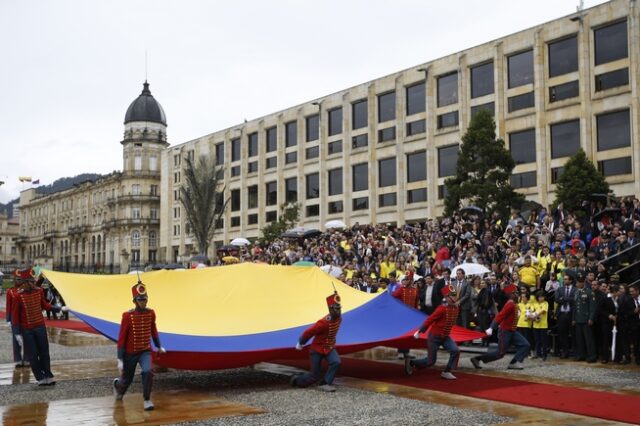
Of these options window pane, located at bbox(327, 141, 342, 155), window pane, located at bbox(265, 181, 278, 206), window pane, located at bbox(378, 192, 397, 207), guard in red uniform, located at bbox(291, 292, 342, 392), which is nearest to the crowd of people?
guard in red uniform, located at bbox(291, 292, 342, 392)

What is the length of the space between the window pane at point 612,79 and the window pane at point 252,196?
3585 cm

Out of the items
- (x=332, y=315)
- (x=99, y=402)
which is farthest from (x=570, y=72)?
(x=99, y=402)

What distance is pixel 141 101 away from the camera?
347ft

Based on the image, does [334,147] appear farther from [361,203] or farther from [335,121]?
[361,203]

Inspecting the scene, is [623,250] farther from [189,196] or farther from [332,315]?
[189,196]

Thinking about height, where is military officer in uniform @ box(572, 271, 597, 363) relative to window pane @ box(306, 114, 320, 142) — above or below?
below

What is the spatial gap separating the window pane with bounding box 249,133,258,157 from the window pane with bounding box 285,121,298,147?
4.78 m

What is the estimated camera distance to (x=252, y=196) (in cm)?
7081

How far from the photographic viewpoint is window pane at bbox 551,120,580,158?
145 feet

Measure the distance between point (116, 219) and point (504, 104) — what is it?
7387 cm

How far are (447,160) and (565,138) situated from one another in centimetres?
922

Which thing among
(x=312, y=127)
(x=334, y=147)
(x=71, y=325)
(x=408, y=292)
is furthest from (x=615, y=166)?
(x=71, y=325)

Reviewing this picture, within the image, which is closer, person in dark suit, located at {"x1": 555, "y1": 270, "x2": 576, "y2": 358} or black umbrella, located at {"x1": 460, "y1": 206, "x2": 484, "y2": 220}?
person in dark suit, located at {"x1": 555, "y1": 270, "x2": 576, "y2": 358}

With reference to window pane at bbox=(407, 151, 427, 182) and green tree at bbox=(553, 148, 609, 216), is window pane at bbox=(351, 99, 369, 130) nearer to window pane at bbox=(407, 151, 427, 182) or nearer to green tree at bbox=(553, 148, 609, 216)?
window pane at bbox=(407, 151, 427, 182)
